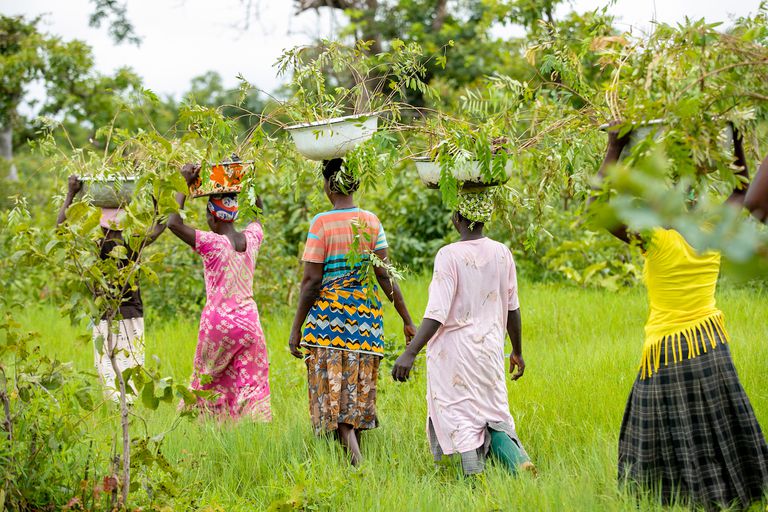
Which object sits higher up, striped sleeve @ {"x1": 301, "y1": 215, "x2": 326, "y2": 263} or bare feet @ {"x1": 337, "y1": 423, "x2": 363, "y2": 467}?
striped sleeve @ {"x1": 301, "y1": 215, "x2": 326, "y2": 263}

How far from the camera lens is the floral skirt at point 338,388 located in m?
4.82

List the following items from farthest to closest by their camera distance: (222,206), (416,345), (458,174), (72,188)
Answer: (72,188) < (222,206) < (416,345) < (458,174)

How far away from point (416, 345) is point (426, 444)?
3.02 ft

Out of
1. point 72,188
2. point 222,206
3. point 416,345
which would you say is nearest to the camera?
point 416,345

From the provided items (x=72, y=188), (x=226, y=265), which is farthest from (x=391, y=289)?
(x=72, y=188)

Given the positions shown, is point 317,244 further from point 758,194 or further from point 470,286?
point 758,194

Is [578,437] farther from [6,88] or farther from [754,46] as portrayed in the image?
[6,88]

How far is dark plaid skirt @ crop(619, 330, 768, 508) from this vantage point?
3639 mm

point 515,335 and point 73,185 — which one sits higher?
point 73,185

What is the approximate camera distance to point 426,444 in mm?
5004

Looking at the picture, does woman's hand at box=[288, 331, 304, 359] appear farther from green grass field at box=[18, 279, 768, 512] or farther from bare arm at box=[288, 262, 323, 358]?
green grass field at box=[18, 279, 768, 512]

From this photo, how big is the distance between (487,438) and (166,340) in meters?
4.39

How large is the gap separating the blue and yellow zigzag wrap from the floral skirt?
56 millimetres

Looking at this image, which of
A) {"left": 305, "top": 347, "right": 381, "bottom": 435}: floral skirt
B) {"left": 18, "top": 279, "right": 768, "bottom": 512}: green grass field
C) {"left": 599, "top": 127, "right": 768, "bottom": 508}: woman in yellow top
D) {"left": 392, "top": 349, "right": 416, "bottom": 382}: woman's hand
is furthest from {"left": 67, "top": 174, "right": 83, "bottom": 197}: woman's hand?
{"left": 599, "top": 127, "right": 768, "bottom": 508}: woman in yellow top
